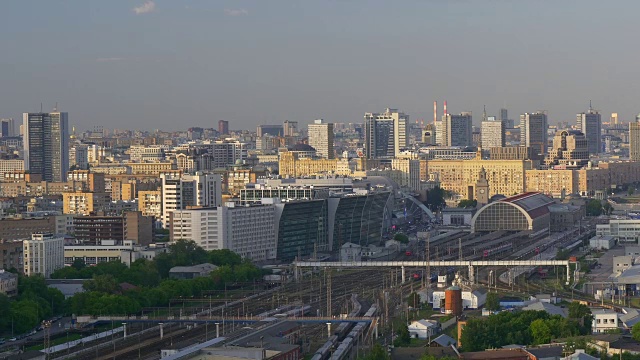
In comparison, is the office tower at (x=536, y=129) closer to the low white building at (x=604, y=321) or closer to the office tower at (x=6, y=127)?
the office tower at (x=6, y=127)

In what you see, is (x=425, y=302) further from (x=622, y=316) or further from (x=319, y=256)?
(x=319, y=256)

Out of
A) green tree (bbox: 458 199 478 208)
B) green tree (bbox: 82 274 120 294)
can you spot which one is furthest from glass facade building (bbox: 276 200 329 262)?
green tree (bbox: 458 199 478 208)

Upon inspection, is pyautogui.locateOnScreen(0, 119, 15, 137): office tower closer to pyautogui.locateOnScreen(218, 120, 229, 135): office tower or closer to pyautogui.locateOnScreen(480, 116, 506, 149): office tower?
pyautogui.locateOnScreen(218, 120, 229, 135): office tower

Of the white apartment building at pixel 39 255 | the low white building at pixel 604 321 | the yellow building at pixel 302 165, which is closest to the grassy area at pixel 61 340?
the low white building at pixel 604 321

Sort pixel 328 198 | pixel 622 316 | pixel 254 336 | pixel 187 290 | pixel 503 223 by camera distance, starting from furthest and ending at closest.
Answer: pixel 503 223
pixel 328 198
pixel 187 290
pixel 622 316
pixel 254 336

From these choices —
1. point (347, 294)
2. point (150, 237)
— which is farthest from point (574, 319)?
point (150, 237)
